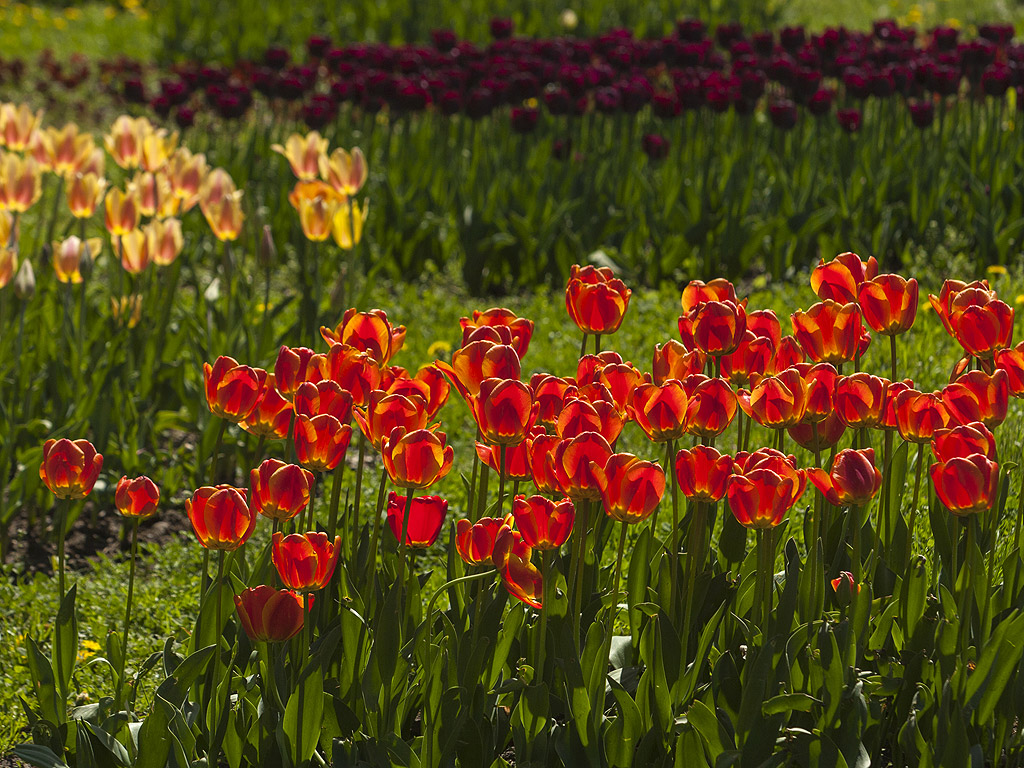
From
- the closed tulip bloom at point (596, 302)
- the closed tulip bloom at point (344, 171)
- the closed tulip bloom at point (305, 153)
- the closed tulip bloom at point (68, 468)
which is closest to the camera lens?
the closed tulip bloom at point (68, 468)

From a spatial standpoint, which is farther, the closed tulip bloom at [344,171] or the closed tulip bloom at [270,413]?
the closed tulip bloom at [344,171]

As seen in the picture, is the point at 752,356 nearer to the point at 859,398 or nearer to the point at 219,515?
the point at 859,398

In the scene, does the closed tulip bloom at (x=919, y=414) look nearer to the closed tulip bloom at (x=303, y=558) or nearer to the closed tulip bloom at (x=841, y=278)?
the closed tulip bloom at (x=841, y=278)

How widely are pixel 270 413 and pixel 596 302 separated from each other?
2.02 feet

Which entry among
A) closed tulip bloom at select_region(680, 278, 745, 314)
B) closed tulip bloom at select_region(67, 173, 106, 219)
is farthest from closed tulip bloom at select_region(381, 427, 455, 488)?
closed tulip bloom at select_region(67, 173, 106, 219)

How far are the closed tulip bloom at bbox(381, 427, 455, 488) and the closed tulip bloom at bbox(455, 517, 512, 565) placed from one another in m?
0.15

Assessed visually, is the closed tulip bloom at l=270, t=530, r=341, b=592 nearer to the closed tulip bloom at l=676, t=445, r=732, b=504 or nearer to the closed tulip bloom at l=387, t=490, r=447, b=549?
the closed tulip bloom at l=387, t=490, r=447, b=549

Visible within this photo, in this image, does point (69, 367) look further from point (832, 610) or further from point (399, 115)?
point (399, 115)

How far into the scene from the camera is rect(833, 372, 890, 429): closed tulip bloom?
5.94 ft

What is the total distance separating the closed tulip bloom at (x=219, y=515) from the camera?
1.73 m

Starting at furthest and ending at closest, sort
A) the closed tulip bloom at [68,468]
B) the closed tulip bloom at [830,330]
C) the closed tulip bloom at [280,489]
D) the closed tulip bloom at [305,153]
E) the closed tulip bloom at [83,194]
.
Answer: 1. the closed tulip bloom at [305,153]
2. the closed tulip bloom at [83,194]
3. the closed tulip bloom at [830,330]
4. the closed tulip bloom at [68,468]
5. the closed tulip bloom at [280,489]

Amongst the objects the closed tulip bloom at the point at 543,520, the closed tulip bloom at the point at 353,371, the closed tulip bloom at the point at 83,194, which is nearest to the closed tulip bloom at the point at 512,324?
the closed tulip bloom at the point at 353,371

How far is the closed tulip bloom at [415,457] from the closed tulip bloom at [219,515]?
240mm

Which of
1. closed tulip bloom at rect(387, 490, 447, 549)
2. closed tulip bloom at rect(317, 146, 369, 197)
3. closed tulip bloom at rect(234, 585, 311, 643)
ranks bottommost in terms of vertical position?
closed tulip bloom at rect(234, 585, 311, 643)
